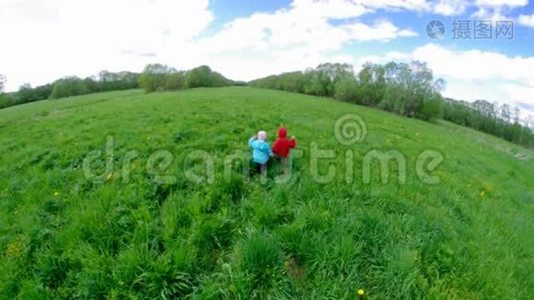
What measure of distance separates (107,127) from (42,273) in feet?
31.7

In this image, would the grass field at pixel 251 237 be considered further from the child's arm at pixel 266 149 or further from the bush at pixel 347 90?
the bush at pixel 347 90

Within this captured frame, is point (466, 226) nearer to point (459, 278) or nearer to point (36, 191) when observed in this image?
point (459, 278)

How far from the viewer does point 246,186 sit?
20.7 ft

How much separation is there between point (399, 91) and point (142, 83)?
53715 millimetres

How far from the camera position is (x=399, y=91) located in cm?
5547

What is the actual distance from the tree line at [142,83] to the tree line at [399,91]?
19.5 m

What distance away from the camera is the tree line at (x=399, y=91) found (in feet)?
184

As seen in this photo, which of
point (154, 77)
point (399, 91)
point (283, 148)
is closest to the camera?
point (283, 148)

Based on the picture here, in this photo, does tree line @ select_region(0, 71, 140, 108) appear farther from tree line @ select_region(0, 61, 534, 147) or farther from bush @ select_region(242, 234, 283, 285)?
bush @ select_region(242, 234, 283, 285)

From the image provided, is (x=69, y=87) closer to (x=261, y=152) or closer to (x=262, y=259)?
(x=261, y=152)

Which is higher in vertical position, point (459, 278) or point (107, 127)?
point (107, 127)

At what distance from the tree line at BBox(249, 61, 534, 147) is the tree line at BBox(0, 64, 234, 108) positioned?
19.5m

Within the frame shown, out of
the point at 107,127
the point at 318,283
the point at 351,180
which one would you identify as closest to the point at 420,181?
the point at 351,180

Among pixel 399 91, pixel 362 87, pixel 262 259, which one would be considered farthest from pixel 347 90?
pixel 262 259
